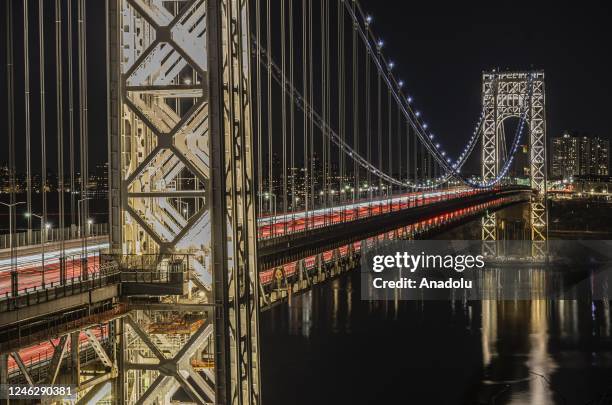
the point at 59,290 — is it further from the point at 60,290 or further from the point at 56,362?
the point at 56,362

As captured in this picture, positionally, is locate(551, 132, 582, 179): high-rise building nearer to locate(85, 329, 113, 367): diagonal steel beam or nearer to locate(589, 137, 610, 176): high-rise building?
locate(589, 137, 610, 176): high-rise building

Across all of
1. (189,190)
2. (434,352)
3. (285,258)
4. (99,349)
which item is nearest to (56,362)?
(99,349)

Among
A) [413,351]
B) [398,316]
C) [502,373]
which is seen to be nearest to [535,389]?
[502,373]

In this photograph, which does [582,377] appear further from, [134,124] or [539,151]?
[539,151]

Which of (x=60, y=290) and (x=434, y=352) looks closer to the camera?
(x=60, y=290)

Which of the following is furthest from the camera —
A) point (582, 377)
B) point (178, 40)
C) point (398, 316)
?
point (398, 316)

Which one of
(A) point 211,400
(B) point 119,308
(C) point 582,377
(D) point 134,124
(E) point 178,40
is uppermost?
(E) point 178,40

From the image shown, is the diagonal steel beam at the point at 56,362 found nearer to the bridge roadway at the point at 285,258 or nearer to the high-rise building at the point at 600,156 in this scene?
the bridge roadway at the point at 285,258
